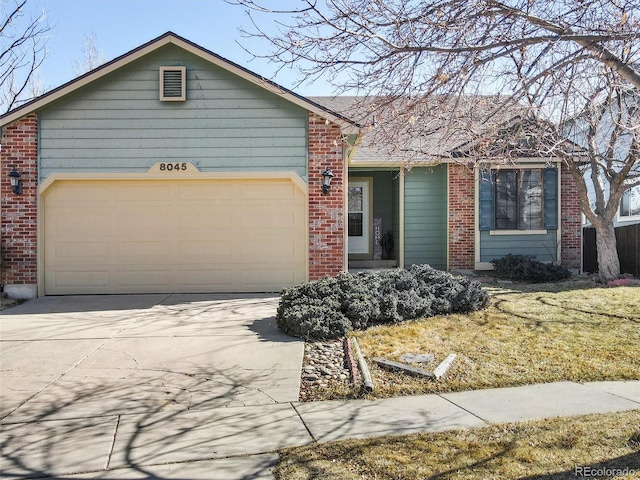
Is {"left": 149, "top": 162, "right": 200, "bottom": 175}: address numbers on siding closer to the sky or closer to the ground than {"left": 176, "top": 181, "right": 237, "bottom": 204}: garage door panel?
closer to the sky

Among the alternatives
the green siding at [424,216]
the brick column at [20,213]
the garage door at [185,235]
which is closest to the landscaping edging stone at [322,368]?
the garage door at [185,235]

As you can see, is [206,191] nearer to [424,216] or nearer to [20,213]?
[20,213]

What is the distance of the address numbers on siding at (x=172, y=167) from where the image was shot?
419 inches

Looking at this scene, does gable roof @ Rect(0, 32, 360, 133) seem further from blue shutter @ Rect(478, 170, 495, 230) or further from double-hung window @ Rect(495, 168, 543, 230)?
double-hung window @ Rect(495, 168, 543, 230)

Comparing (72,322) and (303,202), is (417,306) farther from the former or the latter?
(72,322)

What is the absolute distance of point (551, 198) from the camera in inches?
532

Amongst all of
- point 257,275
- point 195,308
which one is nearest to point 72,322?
point 195,308

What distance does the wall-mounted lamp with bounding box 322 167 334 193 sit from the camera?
413 inches

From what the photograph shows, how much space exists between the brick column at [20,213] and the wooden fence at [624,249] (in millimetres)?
13770

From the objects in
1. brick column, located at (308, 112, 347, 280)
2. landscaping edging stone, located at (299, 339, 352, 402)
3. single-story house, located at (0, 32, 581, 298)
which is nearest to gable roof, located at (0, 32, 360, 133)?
single-story house, located at (0, 32, 581, 298)

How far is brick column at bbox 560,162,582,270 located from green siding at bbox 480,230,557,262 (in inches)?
12.4

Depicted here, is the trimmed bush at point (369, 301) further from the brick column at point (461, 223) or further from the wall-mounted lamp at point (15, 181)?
the wall-mounted lamp at point (15, 181)

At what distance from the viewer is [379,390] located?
4.98 m

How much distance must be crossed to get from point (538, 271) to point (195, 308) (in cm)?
795
